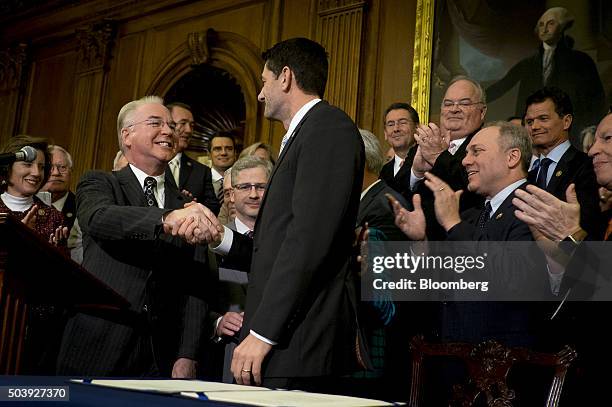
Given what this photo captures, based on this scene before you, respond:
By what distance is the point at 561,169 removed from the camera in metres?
3.83

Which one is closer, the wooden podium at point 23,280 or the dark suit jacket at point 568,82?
the wooden podium at point 23,280

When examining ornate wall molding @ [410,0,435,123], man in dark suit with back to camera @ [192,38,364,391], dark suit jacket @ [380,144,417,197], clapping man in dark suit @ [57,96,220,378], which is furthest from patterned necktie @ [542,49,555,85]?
man in dark suit with back to camera @ [192,38,364,391]

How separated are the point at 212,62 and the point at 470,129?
4.18 m

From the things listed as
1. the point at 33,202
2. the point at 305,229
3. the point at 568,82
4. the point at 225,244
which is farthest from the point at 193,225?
the point at 568,82

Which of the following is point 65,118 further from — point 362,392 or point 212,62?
point 362,392

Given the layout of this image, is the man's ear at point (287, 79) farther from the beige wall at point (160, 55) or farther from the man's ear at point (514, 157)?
the beige wall at point (160, 55)

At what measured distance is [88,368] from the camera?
2.66 meters

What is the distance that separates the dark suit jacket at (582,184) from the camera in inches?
129

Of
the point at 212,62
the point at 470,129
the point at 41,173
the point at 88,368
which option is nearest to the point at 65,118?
the point at 212,62

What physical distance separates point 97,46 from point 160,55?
3.10 ft

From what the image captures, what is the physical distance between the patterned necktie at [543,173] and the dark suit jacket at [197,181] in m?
1.93

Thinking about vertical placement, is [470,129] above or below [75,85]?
below

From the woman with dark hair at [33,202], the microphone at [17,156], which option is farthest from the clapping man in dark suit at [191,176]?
the microphone at [17,156]

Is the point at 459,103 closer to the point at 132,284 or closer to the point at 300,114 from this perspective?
the point at 300,114
